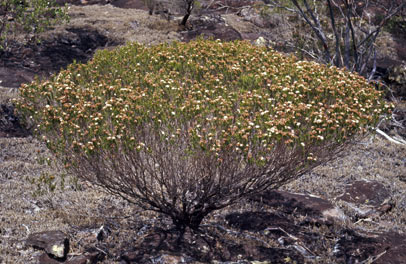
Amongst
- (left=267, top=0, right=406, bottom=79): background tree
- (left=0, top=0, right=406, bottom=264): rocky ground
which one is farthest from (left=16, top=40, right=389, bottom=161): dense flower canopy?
(left=267, top=0, right=406, bottom=79): background tree

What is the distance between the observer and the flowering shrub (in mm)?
5312

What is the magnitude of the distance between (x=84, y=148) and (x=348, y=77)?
4.15 metres

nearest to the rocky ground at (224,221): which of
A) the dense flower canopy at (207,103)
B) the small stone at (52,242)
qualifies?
the small stone at (52,242)

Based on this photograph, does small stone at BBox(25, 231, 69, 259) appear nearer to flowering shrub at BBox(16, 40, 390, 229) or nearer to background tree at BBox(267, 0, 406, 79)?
flowering shrub at BBox(16, 40, 390, 229)

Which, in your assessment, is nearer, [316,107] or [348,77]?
[316,107]

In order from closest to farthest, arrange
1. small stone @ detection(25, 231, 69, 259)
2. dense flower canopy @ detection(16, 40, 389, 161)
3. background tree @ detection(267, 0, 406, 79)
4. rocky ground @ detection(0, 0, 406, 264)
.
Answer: dense flower canopy @ detection(16, 40, 389, 161)
small stone @ detection(25, 231, 69, 259)
rocky ground @ detection(0, 0, 406, 264)
background tree @ detection(267, 0, 406, 79)

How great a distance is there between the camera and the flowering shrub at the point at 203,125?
5.31 metres

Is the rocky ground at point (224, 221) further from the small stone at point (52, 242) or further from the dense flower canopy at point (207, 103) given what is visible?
the dense flower canopy at point (207, 103)

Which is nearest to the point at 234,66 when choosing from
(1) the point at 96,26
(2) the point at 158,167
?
(2) the point at 158,167

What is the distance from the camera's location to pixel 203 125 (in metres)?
5.50

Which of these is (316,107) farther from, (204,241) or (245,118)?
(204,241)

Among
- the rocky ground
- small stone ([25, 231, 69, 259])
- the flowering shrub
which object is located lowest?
the rocky ground

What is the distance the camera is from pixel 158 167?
580cm

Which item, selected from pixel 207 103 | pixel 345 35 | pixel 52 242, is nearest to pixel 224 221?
pixel 207 103
